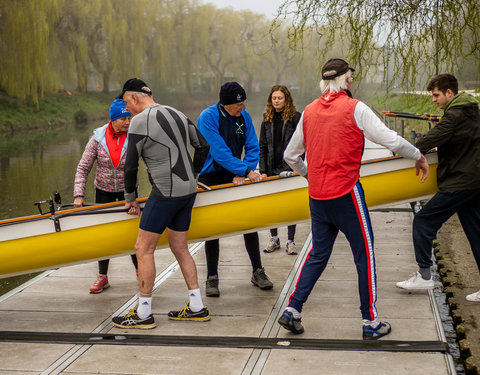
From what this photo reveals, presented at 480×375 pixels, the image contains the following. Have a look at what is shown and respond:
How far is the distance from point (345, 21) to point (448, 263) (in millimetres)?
3709

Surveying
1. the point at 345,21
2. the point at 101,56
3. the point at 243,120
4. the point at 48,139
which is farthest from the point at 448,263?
the point at 101,56

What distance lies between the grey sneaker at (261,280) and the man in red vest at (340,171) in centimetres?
118

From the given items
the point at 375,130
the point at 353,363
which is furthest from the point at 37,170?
the point at 353,363

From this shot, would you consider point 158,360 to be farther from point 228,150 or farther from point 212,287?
point 228,150

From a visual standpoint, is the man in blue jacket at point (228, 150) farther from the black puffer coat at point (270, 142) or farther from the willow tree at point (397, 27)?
the willow tree at point (397, 27)

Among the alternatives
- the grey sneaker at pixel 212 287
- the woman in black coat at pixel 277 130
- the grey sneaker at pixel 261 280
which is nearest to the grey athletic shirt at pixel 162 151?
the grey sneaker at pixel 212 287

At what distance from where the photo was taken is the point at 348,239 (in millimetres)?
4609

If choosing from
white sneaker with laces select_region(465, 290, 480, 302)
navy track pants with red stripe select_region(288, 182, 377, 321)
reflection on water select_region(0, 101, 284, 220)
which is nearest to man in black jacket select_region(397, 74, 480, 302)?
white sneaker with laces select_region(465, 290, 480, 302)

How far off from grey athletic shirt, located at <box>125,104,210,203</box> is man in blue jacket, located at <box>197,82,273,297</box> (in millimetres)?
721

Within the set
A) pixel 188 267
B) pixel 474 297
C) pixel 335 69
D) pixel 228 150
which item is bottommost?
pixel 474 297

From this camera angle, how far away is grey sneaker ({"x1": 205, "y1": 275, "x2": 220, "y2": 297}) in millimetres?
5781

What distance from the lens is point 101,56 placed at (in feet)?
156

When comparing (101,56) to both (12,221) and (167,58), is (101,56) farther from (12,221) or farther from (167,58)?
(12,221)

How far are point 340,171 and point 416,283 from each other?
1701 millimetres
